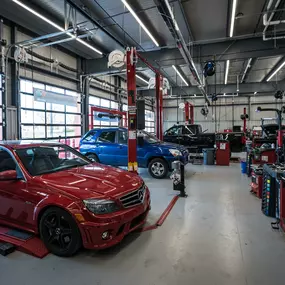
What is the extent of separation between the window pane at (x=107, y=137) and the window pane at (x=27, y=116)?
3074 millimetres

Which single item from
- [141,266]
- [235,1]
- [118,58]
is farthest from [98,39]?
[141,266]

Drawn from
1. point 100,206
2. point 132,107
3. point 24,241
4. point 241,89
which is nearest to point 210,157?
point 132,107

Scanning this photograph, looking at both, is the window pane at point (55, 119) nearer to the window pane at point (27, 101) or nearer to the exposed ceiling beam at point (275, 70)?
the window pane at point (27, 101)

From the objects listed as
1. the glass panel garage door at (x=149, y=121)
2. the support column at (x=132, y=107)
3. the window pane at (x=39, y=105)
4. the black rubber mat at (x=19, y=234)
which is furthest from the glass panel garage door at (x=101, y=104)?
the black rubber mat at (x=19, y=234)

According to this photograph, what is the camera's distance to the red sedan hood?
8.83 ft

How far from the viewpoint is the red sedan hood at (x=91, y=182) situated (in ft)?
8.83

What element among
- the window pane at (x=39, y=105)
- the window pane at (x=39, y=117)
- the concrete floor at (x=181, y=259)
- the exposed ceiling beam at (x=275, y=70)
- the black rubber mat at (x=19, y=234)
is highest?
the exposed ceiling beam at (x=275, y=70)

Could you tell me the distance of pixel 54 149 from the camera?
3.74m

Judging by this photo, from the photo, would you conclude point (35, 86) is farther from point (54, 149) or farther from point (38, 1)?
point (54, 149)

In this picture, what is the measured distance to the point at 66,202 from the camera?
2559 millimetres

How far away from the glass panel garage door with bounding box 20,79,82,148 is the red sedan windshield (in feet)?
17.7

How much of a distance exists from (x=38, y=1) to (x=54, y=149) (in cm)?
486

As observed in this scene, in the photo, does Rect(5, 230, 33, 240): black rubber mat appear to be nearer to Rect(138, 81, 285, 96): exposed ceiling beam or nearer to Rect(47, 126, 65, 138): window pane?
Rect(47, 126, 65, 138): window pane

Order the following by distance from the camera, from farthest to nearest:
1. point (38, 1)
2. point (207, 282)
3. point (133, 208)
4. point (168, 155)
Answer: point (168, 155) < point (38, 1) < point (133, 208) < point (207, 282)
